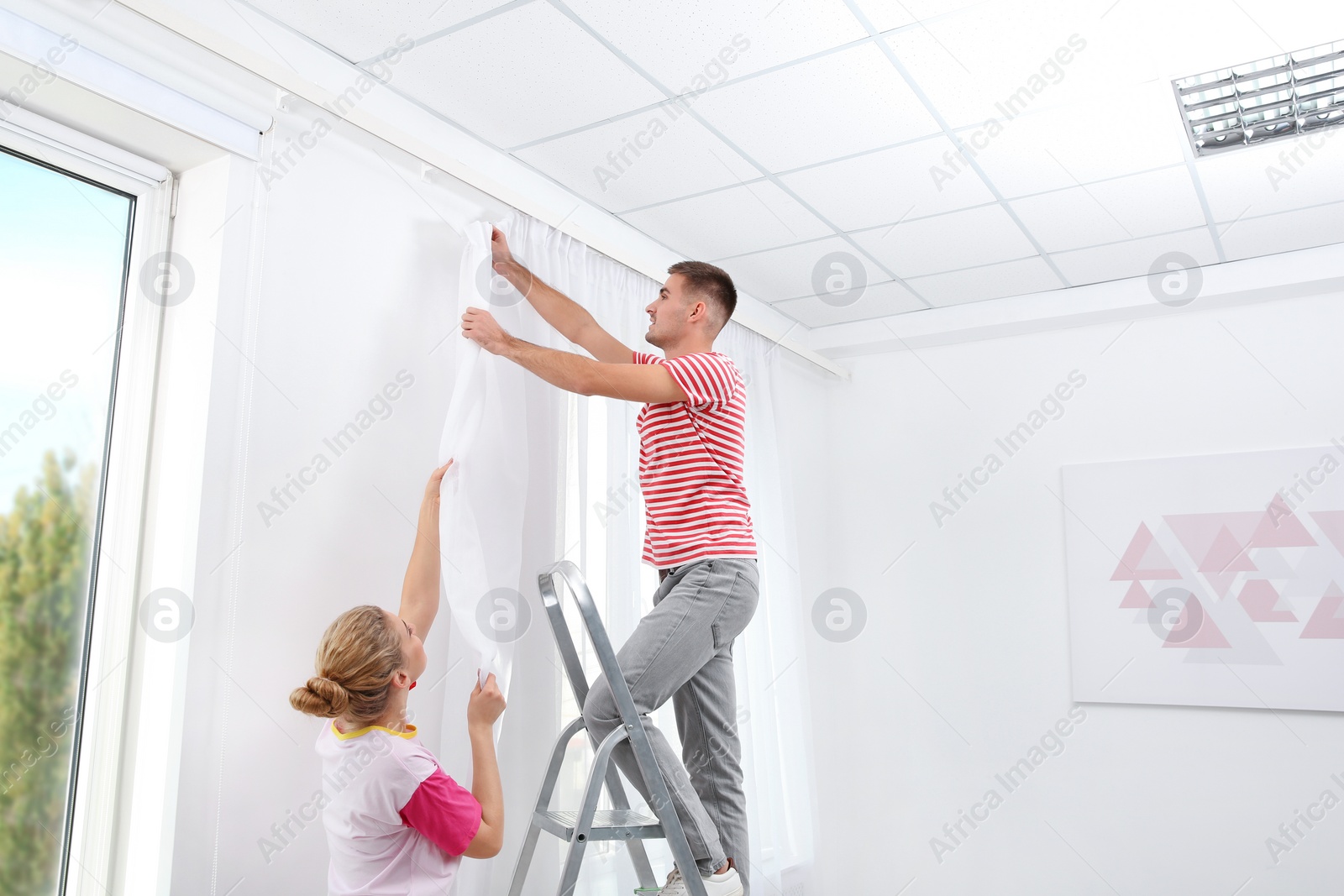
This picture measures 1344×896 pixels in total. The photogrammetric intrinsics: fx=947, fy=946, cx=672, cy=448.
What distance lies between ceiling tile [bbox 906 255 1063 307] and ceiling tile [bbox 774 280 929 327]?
8 cm

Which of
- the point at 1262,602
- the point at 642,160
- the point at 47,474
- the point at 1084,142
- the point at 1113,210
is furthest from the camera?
the point at 1262,602

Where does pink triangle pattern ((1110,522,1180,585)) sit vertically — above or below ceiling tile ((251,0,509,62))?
below

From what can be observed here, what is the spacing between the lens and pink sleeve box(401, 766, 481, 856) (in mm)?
1545

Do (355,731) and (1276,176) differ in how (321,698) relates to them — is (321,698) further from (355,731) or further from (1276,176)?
(1276,176)

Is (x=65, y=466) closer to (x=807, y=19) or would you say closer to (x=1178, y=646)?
(x=807, y=19)

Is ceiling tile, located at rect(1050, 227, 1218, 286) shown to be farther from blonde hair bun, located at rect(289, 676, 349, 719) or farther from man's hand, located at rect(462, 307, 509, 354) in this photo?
blonde hair bun, located at rect(289, 676, 349, 719)

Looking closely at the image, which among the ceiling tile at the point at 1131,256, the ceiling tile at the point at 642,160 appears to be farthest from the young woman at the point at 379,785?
the ceiling tile at the point at 1131,256

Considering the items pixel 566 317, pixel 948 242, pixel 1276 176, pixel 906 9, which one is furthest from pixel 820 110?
pixel 1276 176

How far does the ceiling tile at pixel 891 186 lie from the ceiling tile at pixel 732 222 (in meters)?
0.08

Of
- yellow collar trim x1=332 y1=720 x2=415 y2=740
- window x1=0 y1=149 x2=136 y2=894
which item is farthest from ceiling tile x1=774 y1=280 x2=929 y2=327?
yellow collar trim x1=332 y1=720 x2=415 y2=740

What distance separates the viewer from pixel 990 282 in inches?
148

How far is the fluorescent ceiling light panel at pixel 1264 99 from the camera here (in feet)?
7.72

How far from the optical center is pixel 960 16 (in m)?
2.11

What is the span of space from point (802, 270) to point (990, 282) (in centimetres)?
77
